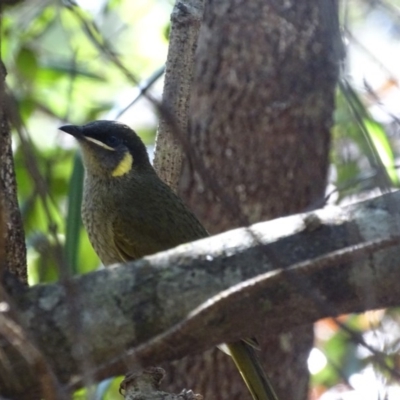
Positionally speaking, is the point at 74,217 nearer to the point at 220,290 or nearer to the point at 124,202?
the point at 124,202

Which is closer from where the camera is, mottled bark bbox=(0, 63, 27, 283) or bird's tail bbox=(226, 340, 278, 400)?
mottled bark bbox=(0, 63, 27, 283)

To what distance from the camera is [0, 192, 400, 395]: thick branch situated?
215cm

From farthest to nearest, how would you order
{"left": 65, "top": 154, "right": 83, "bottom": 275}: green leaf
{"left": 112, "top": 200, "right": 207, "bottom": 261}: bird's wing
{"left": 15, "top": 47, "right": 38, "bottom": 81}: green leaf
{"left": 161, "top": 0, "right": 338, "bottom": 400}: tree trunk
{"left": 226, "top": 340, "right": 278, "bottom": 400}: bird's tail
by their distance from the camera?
1. {"left": 15, "top": 47, "right": 38, "bottom": 81}: green leaf
2. {"left": 161, "top": 0, "right": 338, "bottom": 400}: tree trunk
3. {"left": 65, "top": 154, "right": 83, "bottom": 275}: green leaf
4. {"left": 112, "top": 200, "right": 207, "bottom": 261}: bird's wing
5. {"left": 226, "top": 340, "right": 278, "bottom": 400}: bird's tail

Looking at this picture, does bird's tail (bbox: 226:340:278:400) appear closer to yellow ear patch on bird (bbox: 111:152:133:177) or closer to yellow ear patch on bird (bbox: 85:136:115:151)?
yellow ear patch on bird (bbox: 111:152:133:177)

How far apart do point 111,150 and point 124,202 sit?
275 mm

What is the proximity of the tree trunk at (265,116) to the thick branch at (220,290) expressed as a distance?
2.85 meters

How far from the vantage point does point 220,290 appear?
225cm

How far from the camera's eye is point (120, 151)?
13.9 ft

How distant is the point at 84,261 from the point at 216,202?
1047mm

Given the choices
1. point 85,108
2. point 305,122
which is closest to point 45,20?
point 85,108

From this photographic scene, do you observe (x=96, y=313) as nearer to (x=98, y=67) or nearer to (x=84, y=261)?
(x=84, y=261)

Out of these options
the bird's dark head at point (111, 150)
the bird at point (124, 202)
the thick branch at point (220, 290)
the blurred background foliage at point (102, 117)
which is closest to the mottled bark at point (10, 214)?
the blurred background foliage at point (102, 117)

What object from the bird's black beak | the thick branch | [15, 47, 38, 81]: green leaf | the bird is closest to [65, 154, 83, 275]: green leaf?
the bird

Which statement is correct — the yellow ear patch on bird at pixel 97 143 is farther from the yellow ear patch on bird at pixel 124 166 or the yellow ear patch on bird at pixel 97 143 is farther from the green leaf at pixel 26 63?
the green leaf at pixel 26 63
